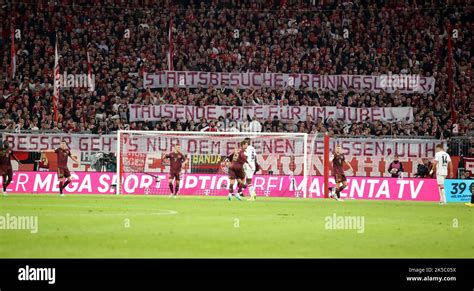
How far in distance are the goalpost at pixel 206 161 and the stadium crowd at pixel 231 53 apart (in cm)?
260

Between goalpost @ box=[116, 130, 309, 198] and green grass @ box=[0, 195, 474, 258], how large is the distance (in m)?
9.69

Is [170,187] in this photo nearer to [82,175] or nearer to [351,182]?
[82,175]

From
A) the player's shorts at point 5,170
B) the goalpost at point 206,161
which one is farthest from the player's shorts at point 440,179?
the player's shorts at point 5,170

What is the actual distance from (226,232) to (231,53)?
28.1 metres

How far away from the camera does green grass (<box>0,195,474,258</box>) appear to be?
15.2 m

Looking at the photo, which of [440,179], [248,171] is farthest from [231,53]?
[440,179]

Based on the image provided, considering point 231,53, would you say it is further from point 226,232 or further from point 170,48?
point 226,232

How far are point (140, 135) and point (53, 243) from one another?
22628mm

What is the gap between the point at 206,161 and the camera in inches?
1505

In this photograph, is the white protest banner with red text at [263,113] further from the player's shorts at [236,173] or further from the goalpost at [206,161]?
the player's shorts at [236,173]

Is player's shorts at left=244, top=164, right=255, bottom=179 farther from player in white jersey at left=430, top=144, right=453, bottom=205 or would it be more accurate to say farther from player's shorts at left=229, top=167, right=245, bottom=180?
player in white jersey at left=430, top=144, right=453, bottom=205

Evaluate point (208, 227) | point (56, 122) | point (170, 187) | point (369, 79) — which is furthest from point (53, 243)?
point (369, 79)

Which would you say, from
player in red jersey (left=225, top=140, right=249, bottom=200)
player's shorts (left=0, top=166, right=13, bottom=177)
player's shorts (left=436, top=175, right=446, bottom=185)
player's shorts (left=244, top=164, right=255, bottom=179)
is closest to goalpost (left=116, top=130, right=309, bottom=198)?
player's shorts (left=244, top=164, right=255, bottom=179)
